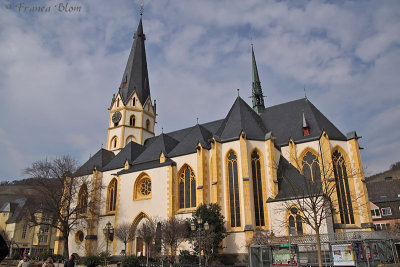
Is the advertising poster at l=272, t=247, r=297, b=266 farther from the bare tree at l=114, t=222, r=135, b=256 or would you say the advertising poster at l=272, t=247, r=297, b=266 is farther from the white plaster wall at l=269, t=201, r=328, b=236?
the bare tree at l=114, t=222, r=135, b=256

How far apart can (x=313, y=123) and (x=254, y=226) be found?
39.6 ft

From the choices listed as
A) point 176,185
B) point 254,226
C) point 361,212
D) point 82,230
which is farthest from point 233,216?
point 82,230

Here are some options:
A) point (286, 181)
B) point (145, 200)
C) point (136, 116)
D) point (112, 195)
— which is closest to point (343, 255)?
point (286, 181)

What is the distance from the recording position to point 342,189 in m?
28.0

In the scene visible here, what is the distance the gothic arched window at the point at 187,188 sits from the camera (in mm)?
29234

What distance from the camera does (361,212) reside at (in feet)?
87.4

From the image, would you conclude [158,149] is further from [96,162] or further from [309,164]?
[309,164]

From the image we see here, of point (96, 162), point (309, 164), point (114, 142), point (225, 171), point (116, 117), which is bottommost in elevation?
point (225, 171)

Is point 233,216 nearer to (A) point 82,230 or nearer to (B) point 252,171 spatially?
(B) point 252,171

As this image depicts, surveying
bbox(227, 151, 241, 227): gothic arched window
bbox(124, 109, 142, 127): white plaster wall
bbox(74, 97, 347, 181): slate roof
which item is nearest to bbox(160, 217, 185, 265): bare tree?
bbox(227, 151, 241, 227): gothic arched window

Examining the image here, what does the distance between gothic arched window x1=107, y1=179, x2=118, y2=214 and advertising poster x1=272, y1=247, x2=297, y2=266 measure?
78.7 ft

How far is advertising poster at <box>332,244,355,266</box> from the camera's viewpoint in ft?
44.2

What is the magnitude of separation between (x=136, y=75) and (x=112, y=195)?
787 inches

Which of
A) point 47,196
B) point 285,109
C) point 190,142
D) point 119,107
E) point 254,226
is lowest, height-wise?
point 254,226
